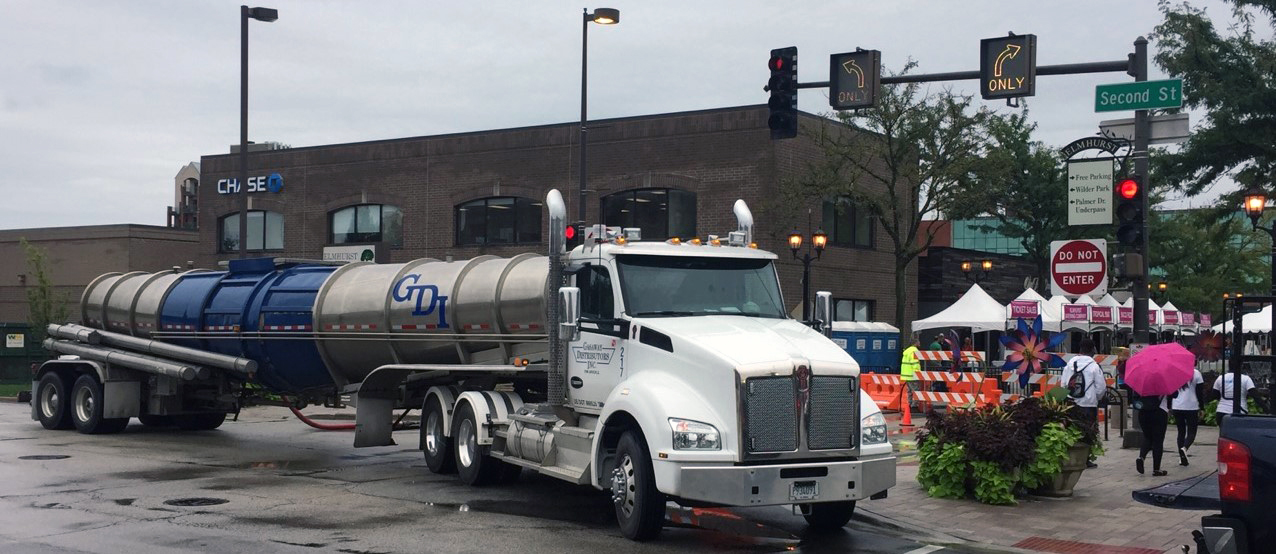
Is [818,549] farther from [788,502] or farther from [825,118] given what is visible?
[825,118]

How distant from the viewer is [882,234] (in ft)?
136

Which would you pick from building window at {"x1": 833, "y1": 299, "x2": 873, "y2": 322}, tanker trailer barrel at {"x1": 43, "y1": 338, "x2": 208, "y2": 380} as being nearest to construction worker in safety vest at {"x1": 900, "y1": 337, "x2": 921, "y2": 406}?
building window at {"x1": 833, "y1": 299, "x2": 873, "y2": 322}

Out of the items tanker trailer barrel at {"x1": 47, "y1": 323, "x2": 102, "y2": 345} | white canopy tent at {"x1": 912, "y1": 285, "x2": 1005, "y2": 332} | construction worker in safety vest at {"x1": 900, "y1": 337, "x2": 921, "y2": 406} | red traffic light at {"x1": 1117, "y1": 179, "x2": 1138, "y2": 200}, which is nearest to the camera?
red traffic light at {"x1": 1117, "y1": 179, "x2": 1138, "y2": 200}

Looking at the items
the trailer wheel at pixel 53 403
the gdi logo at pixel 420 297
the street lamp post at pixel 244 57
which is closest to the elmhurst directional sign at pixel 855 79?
the gdi logo at pixel 420 297

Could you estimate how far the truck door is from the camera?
12227mm

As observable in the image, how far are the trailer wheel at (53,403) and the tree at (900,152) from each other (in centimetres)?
1962

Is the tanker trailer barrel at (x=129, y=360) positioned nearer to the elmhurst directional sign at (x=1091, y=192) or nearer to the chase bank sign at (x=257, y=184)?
the elmhurst directional sign at (x=1091, y=192)

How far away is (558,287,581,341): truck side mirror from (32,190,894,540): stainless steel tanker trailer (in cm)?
3

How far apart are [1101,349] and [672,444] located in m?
38.2

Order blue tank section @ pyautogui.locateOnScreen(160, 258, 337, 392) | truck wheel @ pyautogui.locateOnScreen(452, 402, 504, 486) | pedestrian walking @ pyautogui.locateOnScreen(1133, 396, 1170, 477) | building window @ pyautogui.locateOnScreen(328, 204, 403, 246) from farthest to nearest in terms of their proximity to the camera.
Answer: building window @ pyautogui.locateOnScreen(328, 204, 403, 246) → blue tank section @ pyautogui.locateOnScreen(160, 258, 337, 392) → pedestrian walking @ pyautogui.locateOnScreen(1133, 396, 1170, 477) → truck wheel @ pyautogui.locateOnScreen(452, 402, 504, 486)

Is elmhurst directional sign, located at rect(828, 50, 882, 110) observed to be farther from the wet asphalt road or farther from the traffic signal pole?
the wet asphalt road

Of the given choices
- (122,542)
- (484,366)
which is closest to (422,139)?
(484,366)

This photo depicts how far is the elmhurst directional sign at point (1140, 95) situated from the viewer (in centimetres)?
1655

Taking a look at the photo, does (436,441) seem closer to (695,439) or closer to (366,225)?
(695,439)
